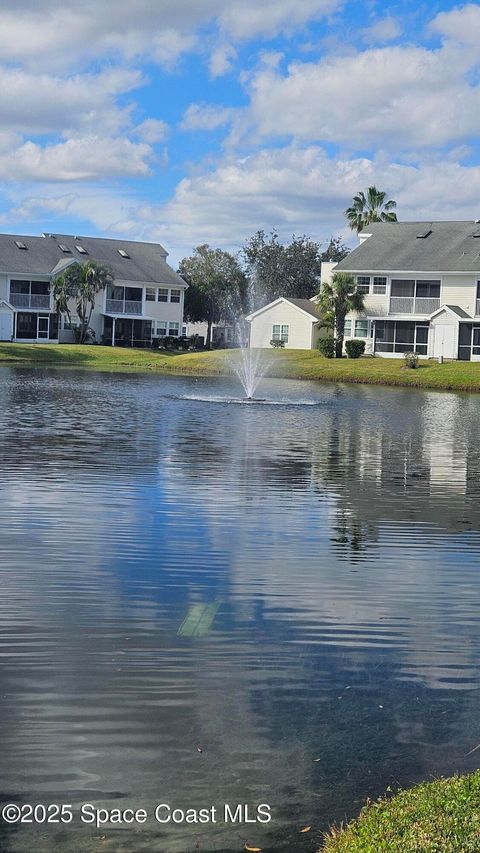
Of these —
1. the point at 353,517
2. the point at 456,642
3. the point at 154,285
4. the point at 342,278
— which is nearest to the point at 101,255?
the point at 154,285

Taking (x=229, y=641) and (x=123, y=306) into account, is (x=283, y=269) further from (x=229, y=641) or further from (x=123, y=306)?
(x=229, y=641)

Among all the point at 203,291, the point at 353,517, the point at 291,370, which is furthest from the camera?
the point at 203,291

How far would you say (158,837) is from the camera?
6.23 metres

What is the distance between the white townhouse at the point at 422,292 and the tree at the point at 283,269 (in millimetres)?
37093

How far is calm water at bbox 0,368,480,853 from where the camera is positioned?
22.5ft

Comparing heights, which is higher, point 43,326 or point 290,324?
point 290,324

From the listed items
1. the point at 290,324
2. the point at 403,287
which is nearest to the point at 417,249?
the point at 403,287

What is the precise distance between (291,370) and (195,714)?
196 feet

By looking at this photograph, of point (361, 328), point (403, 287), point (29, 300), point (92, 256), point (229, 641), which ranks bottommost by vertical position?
point (229, 641)

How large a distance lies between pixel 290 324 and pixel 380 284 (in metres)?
8.48

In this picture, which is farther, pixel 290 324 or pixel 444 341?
pixel 290 324

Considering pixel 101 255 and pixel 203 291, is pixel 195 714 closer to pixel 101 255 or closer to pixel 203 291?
pixel 101 255

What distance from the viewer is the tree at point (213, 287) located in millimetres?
110875

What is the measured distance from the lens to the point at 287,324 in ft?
270
